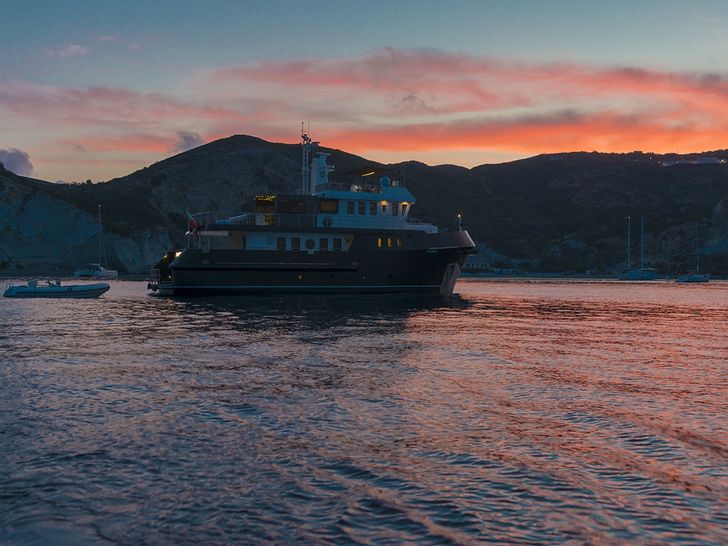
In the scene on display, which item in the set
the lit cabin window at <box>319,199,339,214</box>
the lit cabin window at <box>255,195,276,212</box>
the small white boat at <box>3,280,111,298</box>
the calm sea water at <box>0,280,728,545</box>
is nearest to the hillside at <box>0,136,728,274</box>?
the small white boat at <box>3,280,111,298</box>

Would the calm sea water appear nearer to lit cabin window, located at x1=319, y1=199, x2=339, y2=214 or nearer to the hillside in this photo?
lit cabin window, located at x1=319, y1=199, x2=339, y2=214

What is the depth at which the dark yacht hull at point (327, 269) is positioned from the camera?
44.1 metres

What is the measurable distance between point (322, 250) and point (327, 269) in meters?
1.56

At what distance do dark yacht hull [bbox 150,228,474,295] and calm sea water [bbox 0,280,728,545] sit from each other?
934 inches

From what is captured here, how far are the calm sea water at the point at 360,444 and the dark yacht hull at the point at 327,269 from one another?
934 inches

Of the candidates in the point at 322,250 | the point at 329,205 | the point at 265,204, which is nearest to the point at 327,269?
the point at 322,250

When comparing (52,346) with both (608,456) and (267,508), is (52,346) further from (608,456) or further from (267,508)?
(608,456)

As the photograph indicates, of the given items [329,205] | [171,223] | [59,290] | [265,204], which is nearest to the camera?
[59,290]

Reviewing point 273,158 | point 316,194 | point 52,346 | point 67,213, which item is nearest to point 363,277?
point 316,194

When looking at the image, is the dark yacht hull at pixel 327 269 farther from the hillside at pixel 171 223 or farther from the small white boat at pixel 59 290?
the hillside at pixel 171 223

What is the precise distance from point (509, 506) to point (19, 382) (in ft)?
37.4

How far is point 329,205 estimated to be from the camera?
158ft

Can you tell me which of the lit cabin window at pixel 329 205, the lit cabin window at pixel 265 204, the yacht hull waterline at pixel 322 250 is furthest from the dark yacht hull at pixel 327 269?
the lit cabin window at pixel 265 204

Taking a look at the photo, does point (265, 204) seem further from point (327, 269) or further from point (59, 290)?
point (59, 290)
